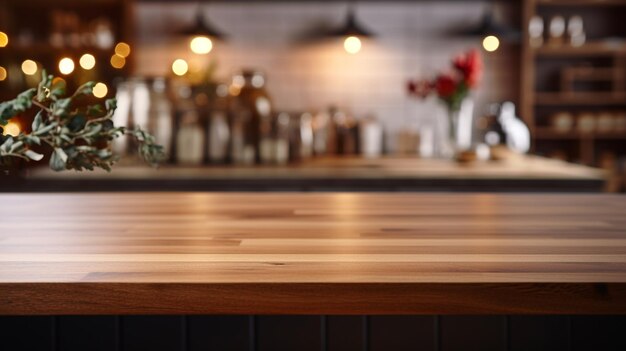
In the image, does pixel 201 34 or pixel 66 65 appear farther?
pixel 66 65

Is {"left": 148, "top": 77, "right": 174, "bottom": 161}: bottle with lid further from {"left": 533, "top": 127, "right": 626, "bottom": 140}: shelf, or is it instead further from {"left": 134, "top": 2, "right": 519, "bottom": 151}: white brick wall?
{"left": 533, "top": 127, "right": 626, "bottom": 140}: shelf

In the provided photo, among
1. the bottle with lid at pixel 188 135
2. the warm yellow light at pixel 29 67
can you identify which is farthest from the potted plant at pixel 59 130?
the warm yellow light at pixel 29 67

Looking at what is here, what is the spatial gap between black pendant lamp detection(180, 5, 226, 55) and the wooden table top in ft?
11.6

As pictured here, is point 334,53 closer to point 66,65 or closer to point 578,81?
point 578,81

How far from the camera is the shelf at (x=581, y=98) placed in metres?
5.70

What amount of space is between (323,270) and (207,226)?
0.51m

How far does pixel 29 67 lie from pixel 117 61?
711mm

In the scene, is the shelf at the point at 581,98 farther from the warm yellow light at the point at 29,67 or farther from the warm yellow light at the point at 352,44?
the warm yellow light at the point at 29,67

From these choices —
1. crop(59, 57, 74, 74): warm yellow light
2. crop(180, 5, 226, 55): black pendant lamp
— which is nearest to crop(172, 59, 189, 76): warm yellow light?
crop(180, 5, 226, 55): black pendant lamp

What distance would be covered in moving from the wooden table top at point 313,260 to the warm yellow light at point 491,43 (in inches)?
157

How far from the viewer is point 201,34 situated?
520cm

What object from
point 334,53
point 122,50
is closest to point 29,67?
point 122,50

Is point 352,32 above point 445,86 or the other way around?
above

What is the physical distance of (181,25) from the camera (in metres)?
5.82
